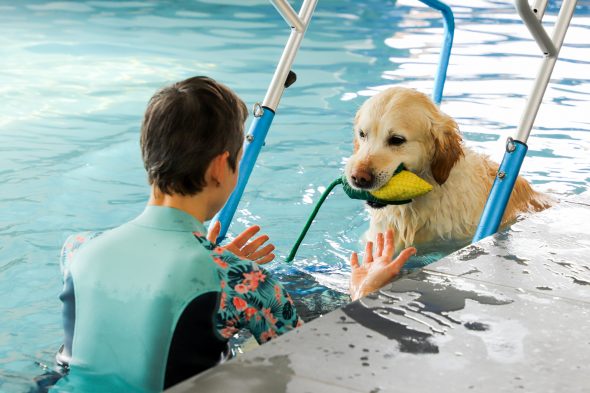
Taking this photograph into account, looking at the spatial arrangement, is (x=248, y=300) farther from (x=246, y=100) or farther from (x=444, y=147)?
(x=246, y=100)

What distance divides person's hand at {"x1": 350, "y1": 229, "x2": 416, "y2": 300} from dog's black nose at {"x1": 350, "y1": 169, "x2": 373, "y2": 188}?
2.38ft

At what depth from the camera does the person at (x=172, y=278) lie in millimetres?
1995

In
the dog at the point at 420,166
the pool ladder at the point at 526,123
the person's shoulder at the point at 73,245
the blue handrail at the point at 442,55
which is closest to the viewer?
the person's shoulder at the point at 73,245

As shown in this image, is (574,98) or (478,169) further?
(574,98)

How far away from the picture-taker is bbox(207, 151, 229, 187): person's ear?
2151 millimetres

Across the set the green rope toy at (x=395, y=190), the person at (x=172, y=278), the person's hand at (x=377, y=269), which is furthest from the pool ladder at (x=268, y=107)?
the person at (x=172, y=278)

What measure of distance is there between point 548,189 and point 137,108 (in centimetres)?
360

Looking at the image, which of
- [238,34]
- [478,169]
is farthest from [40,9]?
[478,169]

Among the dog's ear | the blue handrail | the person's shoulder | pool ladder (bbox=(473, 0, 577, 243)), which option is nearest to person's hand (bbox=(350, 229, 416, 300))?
pool ladder (bbox=(473, 0, 577, 243))

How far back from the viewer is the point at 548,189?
5.15 meters

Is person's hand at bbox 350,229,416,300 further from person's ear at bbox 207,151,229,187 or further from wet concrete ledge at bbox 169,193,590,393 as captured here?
person's ear at bbox 207,151,229,187

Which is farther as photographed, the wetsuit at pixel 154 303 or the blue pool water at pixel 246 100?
the blue pool water at pixel 246 100

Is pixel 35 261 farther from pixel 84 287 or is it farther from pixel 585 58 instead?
pixel 585 58

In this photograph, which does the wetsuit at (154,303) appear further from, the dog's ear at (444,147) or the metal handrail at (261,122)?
the dog's ear at (444,147)
